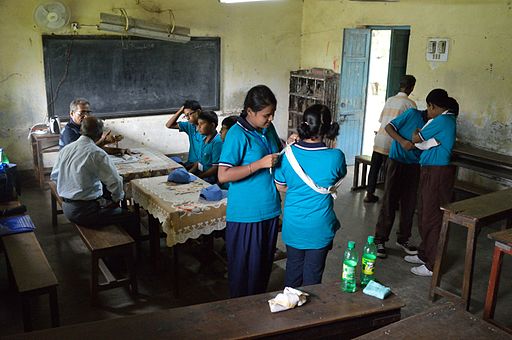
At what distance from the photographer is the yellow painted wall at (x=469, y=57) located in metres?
5.93

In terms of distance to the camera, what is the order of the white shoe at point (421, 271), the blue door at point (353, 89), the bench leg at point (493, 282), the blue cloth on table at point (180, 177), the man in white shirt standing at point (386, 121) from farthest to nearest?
the blue door at point (353, 89)
the man in white shirt standing at point (386, 121)
the white shoe at point (421, 271)
the blue cloth on table at point (180, 177)
the bench leg at point (493, 282)

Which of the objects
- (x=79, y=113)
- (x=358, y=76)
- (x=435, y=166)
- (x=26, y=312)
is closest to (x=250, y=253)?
(x=26, y=312)

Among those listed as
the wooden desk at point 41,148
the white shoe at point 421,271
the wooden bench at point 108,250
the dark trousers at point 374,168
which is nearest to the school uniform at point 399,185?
the white shoe at point 421,271

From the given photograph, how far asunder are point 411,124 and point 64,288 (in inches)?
136

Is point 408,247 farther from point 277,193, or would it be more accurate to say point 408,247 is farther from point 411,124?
point 277,193

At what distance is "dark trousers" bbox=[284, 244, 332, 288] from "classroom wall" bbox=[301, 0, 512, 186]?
411 cm

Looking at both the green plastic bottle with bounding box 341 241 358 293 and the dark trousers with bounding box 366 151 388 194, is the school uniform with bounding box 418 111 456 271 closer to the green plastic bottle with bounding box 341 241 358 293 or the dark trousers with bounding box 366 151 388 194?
the green plastic bottle with bounding box 341 241 358 293

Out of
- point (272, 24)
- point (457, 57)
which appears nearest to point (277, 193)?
point (457, 57)

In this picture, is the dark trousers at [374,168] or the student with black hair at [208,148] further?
the dark trousers at [374,168]

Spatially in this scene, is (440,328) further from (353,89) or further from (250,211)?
(353,89)

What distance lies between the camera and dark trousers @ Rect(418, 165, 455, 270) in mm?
4242

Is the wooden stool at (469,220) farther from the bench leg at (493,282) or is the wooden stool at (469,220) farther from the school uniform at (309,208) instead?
the school uniform at (309,208)

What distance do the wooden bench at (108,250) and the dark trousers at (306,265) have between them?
1.41m

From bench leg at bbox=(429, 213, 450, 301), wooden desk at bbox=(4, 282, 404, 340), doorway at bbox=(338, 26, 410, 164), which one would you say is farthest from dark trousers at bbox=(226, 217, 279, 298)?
doorway at bbox=(338, 26, 410, 164)
